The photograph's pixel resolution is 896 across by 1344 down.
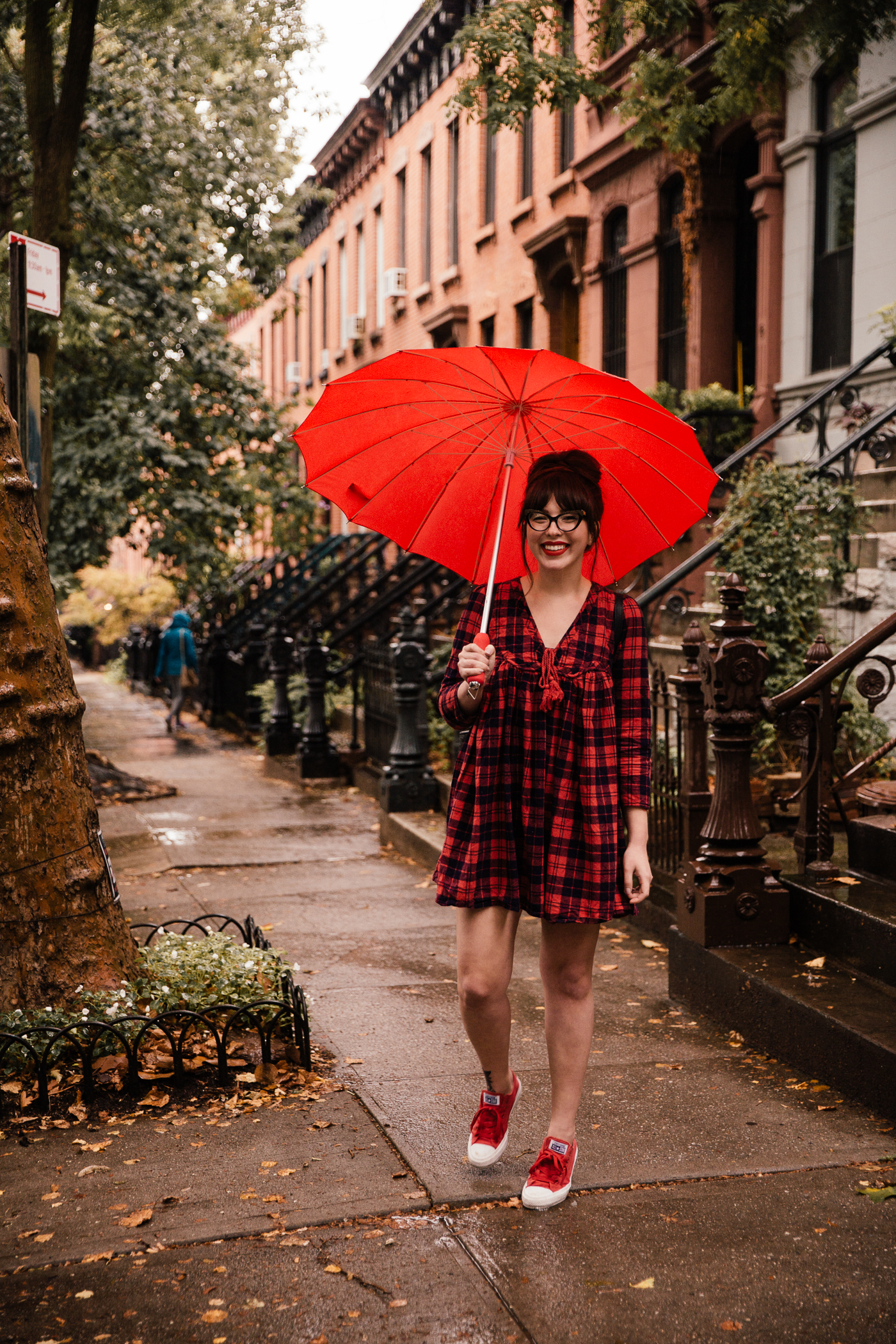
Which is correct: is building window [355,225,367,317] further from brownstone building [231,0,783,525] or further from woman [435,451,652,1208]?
woman [435,451,652,1208]

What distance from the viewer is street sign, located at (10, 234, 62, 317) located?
547 centimetres

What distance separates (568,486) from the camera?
3318 millimetres

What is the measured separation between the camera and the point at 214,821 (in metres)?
10.2

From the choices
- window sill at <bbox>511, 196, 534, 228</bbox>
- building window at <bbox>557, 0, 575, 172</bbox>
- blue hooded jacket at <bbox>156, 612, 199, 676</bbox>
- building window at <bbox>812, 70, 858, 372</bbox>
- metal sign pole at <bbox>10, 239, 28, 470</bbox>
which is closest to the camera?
metal sign pole at <bbox>10, 239, 28, 470</bbox>

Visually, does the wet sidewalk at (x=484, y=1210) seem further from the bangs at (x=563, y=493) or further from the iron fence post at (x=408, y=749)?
the iron fence post at (x=408, y=749)

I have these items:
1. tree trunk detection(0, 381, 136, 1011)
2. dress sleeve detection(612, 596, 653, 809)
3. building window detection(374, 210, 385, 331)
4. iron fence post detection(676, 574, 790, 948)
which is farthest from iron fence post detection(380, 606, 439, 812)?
building window detection(374, 210, 385, 331)

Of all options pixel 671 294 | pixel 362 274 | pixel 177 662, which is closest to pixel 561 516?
pixel 671 294

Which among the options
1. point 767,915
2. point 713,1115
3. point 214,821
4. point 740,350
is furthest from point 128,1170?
point 740,350

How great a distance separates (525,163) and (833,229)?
8086 mm

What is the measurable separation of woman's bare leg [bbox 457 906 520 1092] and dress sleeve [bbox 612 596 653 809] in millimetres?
468

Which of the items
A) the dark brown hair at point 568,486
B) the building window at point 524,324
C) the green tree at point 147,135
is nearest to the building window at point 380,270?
the building window at point 524,324

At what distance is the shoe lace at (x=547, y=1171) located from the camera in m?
3.33

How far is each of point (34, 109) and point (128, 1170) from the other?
25.1 ft

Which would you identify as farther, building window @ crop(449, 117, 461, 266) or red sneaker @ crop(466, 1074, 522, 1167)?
building window @ crop(449, 117, 461, 266)
